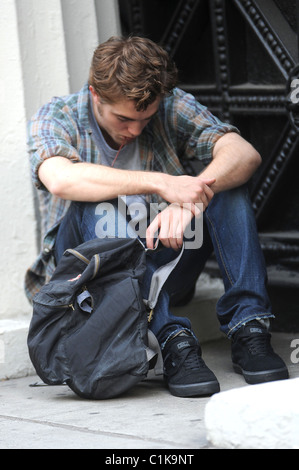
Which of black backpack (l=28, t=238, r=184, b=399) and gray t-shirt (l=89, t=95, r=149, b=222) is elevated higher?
gray t-shirt (l=89, t=95, r=149, b=222)

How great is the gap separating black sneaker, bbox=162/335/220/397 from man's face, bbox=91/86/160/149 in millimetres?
723

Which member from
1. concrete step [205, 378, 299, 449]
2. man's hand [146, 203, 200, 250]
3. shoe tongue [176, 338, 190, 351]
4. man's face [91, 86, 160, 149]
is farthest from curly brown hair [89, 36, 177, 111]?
concrete step [205, 378, 299, 449]

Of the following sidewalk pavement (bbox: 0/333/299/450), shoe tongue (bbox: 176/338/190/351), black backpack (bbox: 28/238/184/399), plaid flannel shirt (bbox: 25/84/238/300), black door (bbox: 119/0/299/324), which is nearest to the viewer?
sidewalk pavement (bbox: 0/333/299/450)

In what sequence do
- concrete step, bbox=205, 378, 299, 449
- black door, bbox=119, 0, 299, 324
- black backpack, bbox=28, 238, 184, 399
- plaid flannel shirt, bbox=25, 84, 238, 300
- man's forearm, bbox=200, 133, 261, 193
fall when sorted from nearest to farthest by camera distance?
concrete step, bbox=205, 378, 299, 449 → black backpack, bbox=28, 238, 184, 399 → man's forearm, bbox=200, 133, 261, 193 → plaid flannel shirt, bbox=25, 84, 238, 300 → black door, bbox=119, 0, 299, 324

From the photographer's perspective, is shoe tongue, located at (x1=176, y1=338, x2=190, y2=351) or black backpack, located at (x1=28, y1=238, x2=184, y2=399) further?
shoe tongue, located at (x1=176, y1=338, x2=190, y2=351)

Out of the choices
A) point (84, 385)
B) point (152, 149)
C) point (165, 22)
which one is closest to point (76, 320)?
point (84, 385)

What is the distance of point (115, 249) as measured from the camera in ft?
9.29

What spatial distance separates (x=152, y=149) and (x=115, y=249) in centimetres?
59

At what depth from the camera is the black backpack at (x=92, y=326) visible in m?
2.79

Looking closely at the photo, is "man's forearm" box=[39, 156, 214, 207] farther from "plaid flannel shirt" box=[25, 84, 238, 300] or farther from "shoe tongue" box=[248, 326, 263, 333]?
"shoe tongue" box=[248, 326, 263, 333]

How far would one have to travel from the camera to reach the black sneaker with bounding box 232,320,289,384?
2875mm

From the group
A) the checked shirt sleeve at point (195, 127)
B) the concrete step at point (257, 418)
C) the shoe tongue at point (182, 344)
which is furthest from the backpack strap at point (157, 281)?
the concrete step at point (257, 418)

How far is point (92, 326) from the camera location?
279 centimetres

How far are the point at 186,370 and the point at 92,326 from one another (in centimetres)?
33
